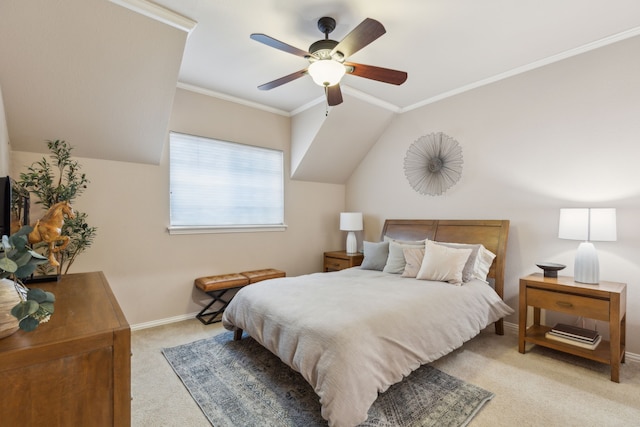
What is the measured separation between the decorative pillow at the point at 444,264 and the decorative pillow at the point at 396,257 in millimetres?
277

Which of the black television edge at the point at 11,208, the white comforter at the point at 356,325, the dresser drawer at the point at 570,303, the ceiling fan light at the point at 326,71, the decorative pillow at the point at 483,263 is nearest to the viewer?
the black television edge at the point at 11,208

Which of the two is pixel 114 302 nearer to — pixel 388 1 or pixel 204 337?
pixel 204 337

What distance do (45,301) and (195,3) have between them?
6.77 ft

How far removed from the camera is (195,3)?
206 cm

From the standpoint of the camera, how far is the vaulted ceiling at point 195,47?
2074 millimetres

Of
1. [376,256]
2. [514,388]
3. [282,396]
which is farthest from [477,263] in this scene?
[282,396]

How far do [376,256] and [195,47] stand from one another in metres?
2.76

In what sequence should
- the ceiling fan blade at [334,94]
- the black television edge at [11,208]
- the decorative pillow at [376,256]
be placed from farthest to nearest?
1. the decorative pillow at [376,256]
2. the ceiling fan blade at [334,94]
3. the black television edge at [11,208]

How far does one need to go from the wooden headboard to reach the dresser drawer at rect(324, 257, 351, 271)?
2.04 feet

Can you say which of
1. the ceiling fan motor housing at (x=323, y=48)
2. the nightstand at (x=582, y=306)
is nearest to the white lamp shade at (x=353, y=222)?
the nightstand at (x=582, y=306)

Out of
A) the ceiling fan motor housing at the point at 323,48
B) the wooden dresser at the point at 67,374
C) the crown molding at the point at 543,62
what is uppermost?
the crown molding at the point at 543,62

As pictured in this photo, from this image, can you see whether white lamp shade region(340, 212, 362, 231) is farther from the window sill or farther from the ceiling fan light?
the ceiling fan light

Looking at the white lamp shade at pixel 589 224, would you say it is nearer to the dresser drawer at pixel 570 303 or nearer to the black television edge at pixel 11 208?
the dresser drawer at pixel 570 303

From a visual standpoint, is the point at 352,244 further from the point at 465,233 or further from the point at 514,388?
the point at 514,388
